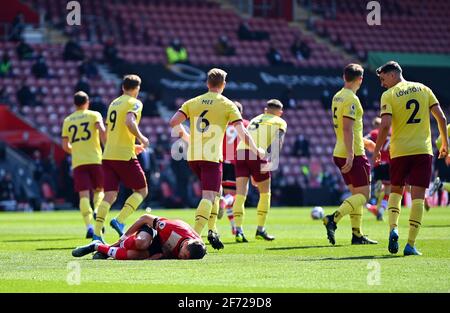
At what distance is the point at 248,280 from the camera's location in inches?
400

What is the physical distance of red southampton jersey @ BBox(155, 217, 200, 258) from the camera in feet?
39.7

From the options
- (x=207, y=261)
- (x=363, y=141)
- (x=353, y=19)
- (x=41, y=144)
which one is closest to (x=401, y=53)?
(x=353, y=19)

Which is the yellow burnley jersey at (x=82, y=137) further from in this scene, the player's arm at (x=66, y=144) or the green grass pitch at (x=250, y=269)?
the green grass pitch at (x=250, y=269)

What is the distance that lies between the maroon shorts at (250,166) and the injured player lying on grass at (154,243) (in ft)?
14.9

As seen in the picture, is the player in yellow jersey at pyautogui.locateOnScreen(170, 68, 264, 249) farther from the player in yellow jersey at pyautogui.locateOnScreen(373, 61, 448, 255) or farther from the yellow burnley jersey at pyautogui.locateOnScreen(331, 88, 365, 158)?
the player in yellow jersey at pyautogui.locateOnScreen(373, 61, 448, 255)

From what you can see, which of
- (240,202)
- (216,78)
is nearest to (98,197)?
(240,202)

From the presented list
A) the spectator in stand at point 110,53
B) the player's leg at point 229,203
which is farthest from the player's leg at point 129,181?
the spectator in stand at point 110,53

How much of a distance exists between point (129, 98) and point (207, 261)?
13.1 ft

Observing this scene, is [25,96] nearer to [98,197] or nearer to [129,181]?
[98,197]

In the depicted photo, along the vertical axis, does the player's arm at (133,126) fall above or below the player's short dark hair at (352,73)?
below

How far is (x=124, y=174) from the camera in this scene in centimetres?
1563

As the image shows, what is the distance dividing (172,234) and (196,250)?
0.33 m

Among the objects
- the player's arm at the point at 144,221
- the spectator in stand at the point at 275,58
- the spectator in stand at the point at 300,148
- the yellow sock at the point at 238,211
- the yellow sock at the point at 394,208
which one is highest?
the player's arm at the point at 144,221

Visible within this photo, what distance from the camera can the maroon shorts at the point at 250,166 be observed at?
55.1 ft
